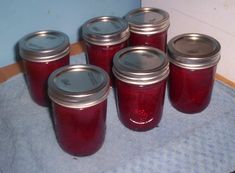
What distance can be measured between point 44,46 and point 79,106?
0.22 m

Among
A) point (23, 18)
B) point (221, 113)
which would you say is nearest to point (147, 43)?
point (221, 113)

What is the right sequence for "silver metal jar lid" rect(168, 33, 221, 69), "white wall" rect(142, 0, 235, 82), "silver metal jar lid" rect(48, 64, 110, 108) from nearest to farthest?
"silver metal jar lid" rect(48, 64, 110, 108) < "silver metal jar lid" rect(168, 33, 221, 69) < "white wall" rect(142, 0, 235, 82)

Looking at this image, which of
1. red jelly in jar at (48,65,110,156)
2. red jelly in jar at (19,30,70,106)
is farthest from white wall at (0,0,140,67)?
red jelly in jar at (48,65,110,156)

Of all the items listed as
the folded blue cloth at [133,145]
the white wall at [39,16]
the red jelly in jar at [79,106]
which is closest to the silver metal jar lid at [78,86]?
the red jelly in jar at [79,106]

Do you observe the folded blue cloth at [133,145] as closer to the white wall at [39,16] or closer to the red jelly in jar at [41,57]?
the red jelly in jar at [41,57]

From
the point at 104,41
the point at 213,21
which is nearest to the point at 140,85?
the point at 104,41

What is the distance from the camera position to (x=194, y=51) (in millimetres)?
702

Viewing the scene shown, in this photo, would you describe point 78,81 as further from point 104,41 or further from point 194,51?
point 194,51

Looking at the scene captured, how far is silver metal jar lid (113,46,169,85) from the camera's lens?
61cm

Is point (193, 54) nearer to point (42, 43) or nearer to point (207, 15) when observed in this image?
point (207, 15)

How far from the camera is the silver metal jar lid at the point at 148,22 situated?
75 cm

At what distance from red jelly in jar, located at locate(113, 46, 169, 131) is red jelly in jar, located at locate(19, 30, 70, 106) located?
0.13 metres

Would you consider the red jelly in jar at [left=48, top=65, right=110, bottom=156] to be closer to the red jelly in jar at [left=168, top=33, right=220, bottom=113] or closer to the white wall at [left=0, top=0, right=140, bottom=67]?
the red jelly in jar at [left=168, top=33, right=220, bottom=113]

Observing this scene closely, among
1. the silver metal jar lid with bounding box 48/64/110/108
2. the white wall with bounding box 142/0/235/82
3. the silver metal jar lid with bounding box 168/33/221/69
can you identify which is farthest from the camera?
the white wall with bounding box 142/0/235/82
